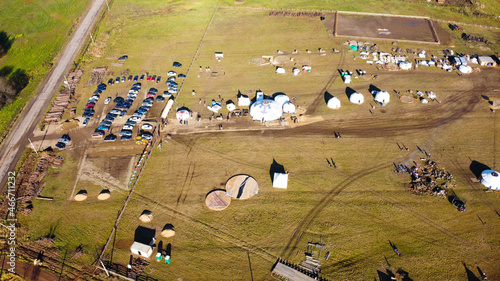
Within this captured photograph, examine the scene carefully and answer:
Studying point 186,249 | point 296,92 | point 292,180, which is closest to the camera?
point 186,249

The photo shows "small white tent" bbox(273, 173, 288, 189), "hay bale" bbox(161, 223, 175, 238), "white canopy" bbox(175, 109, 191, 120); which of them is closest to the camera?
"hay bale" bbox(161, 223, 175, 238)

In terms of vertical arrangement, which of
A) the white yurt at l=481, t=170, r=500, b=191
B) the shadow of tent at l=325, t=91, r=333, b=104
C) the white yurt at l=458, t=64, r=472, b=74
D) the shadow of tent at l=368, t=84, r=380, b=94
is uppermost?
the shadow of tent at l=325, t=91, r=333, b=104

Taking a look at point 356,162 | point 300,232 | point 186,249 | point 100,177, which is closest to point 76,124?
point 100,177

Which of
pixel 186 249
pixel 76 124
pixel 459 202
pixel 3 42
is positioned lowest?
pixel 459 202

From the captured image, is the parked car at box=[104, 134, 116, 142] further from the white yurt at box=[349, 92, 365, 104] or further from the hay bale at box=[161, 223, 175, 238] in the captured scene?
the white yurt at box=[349, 92, 365, 104]

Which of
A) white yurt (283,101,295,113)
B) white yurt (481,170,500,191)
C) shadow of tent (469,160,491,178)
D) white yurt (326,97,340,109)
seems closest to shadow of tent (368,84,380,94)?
white yurt (326,97,340,109)

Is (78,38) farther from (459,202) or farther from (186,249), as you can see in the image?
(459,202)
